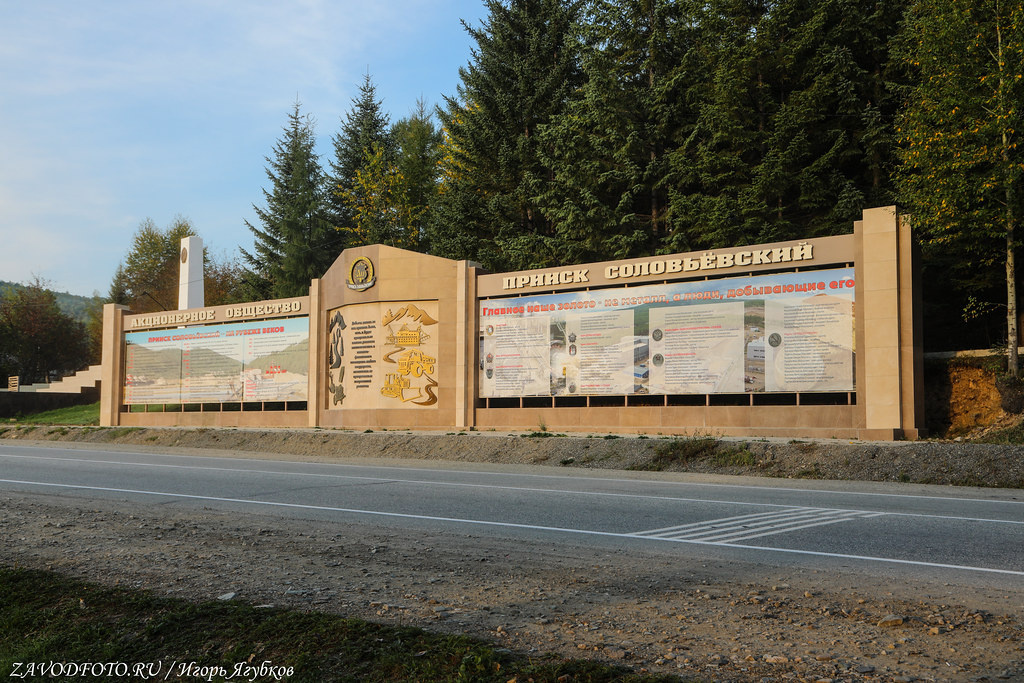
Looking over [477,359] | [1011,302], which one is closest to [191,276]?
[477,359]

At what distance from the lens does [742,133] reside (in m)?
32.2

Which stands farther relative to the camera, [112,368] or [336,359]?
[112,368]

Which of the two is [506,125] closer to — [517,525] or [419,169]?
[419,169]

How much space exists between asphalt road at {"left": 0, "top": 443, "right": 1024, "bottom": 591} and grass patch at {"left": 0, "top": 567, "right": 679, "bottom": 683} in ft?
11.5

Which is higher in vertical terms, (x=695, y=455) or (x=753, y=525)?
(x=695, y=455)

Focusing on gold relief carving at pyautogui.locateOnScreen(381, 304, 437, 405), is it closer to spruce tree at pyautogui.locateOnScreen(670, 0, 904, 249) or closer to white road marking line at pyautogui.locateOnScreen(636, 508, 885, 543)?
spruce tree at pyautogui.locateOnScreen(670, 0, 904, 249)

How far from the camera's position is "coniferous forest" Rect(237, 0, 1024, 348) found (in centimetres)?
2067

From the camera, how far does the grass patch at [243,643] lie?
4.57m

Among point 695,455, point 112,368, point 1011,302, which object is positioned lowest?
point 695,455

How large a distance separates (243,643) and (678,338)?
18.7 m

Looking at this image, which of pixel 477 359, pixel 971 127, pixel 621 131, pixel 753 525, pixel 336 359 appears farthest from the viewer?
pixel 621 131

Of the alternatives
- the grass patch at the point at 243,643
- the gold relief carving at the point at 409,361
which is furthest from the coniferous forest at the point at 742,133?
the grass patch at the point at 243,643

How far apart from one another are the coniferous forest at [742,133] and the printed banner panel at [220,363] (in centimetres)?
1099

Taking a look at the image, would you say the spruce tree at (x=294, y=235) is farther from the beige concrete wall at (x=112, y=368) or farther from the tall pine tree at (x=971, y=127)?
the tall pine tree at (x=971, y=127)
